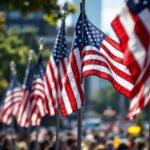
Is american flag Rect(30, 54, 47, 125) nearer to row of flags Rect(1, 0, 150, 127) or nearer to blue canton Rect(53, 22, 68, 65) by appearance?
row of flags Rect(1, 0, 150, 127)

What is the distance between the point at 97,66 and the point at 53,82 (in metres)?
3.27

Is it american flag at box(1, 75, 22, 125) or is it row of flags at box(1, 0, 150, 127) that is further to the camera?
american flag at box(1, 75, 22, 125)

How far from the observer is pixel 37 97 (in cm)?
1814

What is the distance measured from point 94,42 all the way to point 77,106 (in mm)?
1038

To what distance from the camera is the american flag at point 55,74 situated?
14797 mm

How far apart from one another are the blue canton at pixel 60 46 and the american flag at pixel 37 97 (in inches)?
114

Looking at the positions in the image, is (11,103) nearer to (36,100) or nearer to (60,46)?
(36,100)

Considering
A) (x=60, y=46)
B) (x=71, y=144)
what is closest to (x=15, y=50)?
(x=71, y=144)

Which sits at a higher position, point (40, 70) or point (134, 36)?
point (134, 36)

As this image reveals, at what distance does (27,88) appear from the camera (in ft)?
64.0

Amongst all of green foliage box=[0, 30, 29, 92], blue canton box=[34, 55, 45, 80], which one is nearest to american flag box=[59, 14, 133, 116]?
blue canton box=[34, 55, 45, 80]

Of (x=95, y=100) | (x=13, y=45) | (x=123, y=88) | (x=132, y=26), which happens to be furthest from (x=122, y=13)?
(x=95, y=100)

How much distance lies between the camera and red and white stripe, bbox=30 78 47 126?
59.0ft

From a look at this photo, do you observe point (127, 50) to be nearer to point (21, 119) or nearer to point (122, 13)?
point (122, 13)
